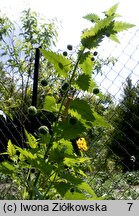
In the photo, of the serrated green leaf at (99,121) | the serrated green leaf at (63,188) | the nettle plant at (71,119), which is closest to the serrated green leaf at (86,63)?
the nettle plant at (71,119)

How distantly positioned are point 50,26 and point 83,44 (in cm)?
454

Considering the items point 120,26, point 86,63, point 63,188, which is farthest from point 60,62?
point 63,188

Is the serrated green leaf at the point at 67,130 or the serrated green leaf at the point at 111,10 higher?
the serrated green leaf at the point at 111,10

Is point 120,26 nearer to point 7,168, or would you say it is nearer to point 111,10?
point 111,10

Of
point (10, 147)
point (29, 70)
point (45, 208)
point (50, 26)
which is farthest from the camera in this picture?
point (50, 26)

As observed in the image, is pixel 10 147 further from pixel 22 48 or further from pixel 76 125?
pixel 22 48

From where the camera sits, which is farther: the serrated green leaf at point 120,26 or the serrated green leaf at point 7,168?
the serrated green leaf at point 7,168

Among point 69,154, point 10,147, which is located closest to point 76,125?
point 69,154

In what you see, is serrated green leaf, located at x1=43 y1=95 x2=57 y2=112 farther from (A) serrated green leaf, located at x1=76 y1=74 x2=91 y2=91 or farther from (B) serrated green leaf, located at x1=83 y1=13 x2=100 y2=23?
(B) serrated green leaf, located at x1=83 y1=13 x2=100 y2=23

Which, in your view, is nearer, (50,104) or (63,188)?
(63,188)

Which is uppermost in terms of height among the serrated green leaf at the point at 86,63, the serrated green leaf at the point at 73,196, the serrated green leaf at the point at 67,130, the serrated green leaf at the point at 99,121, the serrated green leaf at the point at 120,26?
the serrated green leaf at the point at 120,26

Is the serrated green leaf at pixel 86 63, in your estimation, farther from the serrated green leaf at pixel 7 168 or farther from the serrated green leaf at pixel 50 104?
the serrated green leaf at pixel 7 168

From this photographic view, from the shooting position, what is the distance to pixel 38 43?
5.11m

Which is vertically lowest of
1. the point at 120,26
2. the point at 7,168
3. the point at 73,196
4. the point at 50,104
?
the point at 73,196
